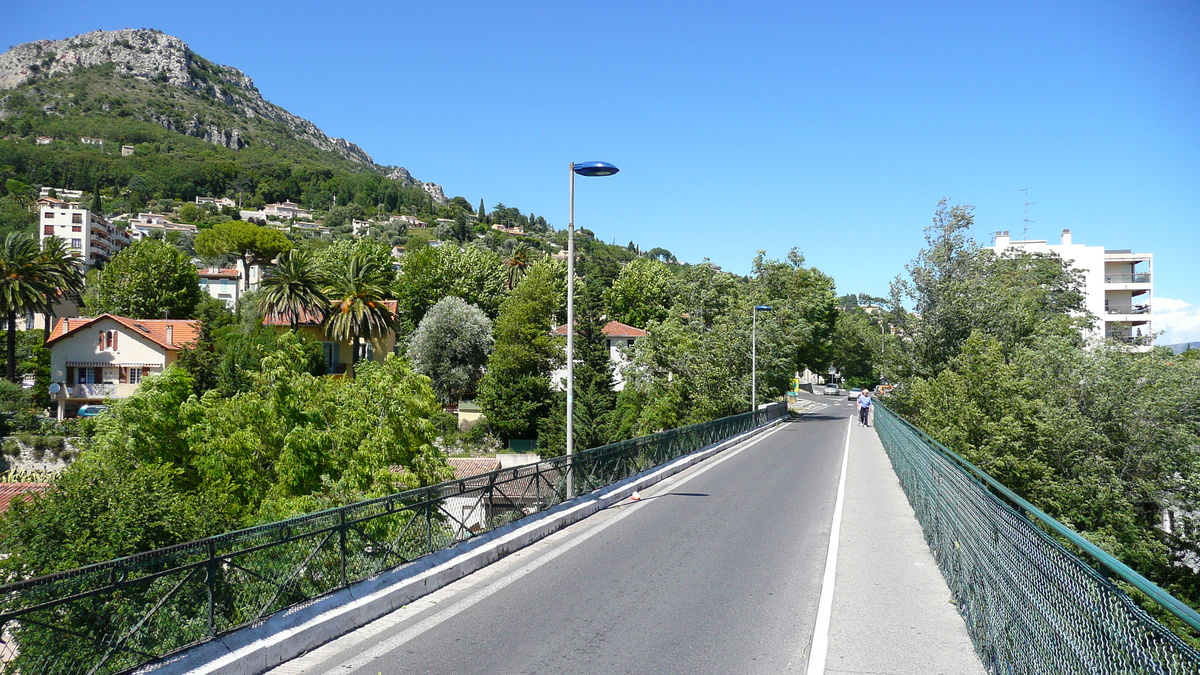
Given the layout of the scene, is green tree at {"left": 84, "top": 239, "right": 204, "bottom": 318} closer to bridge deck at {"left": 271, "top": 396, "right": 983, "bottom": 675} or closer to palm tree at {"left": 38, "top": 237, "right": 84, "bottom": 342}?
palm tree at {"left": 38, "top": 237, "right": 84, "bottom": 342}

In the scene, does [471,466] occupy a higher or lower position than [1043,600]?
lower

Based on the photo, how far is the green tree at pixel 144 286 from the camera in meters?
75.2

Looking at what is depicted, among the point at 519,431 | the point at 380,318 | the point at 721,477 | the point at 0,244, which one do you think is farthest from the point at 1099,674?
the point at 0,244

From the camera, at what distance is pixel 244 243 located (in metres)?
102

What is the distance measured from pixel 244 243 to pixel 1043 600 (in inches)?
4328

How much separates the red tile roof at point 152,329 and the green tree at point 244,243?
42.2m

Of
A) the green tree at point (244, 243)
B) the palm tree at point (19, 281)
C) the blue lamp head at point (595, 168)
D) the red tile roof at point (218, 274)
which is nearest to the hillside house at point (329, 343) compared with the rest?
the palm tree at point (19, 281)

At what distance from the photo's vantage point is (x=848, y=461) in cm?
2517

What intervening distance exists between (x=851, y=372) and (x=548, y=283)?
75951 mm

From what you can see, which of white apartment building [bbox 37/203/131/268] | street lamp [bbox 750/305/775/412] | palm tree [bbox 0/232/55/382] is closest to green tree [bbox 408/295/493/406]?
street lamp [bbox 750/305/775/412]

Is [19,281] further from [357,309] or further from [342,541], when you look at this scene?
[342,541]

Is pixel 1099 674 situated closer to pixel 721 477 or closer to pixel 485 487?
pixel 485 487

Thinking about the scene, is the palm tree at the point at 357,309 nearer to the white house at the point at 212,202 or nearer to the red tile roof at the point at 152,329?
the red tile roof at the point at 152,329

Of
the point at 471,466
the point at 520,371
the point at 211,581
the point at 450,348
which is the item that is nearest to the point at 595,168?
the point at 211,581
